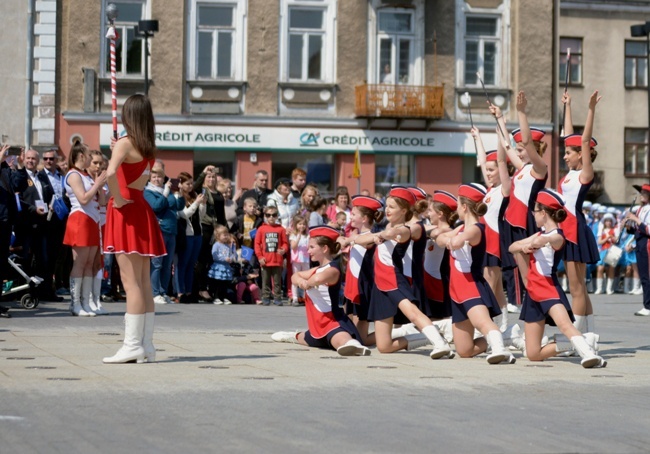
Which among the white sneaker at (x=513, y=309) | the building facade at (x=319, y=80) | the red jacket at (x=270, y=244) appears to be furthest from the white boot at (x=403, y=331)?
the building facade at (x=319, y=80)

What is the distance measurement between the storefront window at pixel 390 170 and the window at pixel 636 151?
56.9 feet

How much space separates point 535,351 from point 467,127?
92.6 feet

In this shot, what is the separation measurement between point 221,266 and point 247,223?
4.61ft

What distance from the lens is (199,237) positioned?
20.2 metres

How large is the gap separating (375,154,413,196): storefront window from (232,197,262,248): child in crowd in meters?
17.1

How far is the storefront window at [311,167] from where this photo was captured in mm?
37969

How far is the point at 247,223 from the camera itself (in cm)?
2172

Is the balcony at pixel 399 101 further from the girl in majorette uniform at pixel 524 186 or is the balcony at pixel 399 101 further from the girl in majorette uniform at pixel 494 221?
the girl in majorette uniform at pixel 524 186

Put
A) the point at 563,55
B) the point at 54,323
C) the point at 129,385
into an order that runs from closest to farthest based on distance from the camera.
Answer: the point at 129,385 < the point at 54,323 < the point at 563,55

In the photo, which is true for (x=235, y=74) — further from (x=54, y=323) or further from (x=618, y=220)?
(x=54, y=323)

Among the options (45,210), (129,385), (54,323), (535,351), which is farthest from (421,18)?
(129,385)

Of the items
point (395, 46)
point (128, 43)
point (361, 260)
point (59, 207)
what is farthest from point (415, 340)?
point (395, 46)

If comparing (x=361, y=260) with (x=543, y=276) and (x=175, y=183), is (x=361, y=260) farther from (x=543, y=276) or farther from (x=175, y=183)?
(x=175, y=183)

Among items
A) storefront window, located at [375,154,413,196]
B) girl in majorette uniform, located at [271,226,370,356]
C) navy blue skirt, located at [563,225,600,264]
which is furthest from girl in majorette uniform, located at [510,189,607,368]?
storefront window, located at [375,154,413,196]
